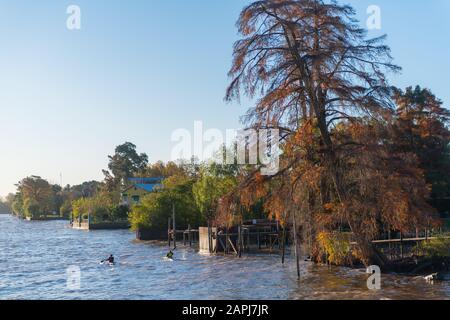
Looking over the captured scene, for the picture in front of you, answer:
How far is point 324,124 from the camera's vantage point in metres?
30.6

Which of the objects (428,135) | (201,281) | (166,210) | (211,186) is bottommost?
(201,281)

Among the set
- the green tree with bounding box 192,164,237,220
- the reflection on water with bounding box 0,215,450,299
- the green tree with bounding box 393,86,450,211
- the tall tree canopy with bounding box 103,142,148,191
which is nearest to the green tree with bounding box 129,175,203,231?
the green tree with bounding box 192,164,237,220

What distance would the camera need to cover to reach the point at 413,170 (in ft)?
96.5

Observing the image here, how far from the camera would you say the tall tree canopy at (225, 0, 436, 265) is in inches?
1119

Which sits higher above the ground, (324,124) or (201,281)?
(324,124)

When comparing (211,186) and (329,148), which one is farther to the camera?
(211,186)

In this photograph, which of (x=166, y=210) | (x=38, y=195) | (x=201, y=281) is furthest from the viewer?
(x=38, y=195)

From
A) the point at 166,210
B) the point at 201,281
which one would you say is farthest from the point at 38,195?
the point at 201,281

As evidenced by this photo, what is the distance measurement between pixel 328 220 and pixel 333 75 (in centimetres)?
837

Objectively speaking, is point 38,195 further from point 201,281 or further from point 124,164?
point 201,281

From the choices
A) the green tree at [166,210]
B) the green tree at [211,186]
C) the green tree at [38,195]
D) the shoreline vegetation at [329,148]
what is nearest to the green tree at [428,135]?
the shoreline vegetation at [329,148]
